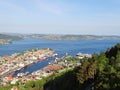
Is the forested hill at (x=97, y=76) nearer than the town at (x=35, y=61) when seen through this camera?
Yes

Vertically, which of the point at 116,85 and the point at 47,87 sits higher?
the point at 116,85

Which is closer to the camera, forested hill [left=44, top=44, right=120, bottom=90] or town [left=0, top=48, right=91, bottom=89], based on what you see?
forested hill [left=44, top=44, right=120, bottom=90]

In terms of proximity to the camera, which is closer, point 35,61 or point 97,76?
point 97,76

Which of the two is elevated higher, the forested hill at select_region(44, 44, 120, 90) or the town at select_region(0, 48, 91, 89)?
the forested hill at select_region(44, 44, 120, 90)

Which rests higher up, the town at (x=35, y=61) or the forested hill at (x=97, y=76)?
the forested hill at (x=97, y=76)

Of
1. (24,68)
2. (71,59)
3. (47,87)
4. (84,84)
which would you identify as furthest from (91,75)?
(71,59)

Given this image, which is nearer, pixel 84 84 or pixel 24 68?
pixel 84 84

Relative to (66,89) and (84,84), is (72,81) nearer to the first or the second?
(66,89)

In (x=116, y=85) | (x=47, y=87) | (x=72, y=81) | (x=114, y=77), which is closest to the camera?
(x=116, y=85)

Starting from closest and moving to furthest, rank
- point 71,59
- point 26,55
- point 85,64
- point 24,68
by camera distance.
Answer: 1. point 85,64
2. point 24,68
3. point 71,59
4. point 26,55

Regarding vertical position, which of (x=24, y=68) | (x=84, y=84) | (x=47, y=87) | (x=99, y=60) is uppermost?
(x=99, y=60)

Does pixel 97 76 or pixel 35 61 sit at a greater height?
pixel 97 76
